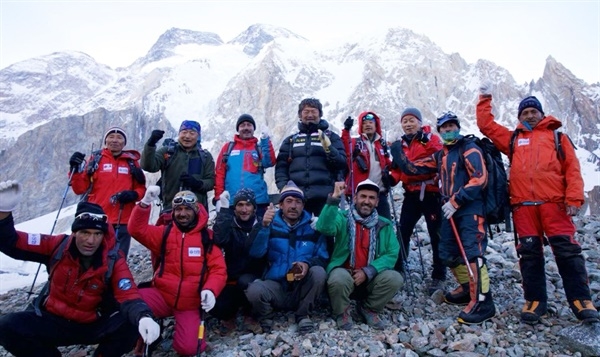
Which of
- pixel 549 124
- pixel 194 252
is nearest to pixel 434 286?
pixel 549 124

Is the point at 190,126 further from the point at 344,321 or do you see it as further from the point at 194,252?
the point at 344,321

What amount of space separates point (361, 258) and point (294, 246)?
1053 mm

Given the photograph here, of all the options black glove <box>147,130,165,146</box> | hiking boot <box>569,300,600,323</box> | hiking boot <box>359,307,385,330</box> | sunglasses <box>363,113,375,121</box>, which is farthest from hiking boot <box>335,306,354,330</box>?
black glove <box>147,130,165,146</box>

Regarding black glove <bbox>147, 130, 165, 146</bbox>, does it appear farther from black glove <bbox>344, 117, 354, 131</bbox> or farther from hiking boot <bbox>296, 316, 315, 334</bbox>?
hiking boot <bbox>296, 316, 315, 334</bbox>

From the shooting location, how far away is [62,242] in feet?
16.1

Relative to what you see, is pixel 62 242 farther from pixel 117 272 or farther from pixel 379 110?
pixel 379 110

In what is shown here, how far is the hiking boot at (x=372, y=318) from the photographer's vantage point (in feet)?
19.0

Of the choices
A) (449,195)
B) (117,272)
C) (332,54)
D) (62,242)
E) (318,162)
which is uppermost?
(332,54)

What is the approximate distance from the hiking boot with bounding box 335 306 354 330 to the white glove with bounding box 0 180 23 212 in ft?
14.3

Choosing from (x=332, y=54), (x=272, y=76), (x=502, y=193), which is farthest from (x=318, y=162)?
(x=332, y=54)

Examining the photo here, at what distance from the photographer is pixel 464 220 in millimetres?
6059

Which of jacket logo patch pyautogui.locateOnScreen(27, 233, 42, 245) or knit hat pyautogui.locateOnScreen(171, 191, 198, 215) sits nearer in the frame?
jacket logo patch pyautogui.locateOnScreen(27, 233, 42, 245)

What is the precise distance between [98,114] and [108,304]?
182 m

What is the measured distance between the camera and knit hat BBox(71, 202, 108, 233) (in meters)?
4.86
